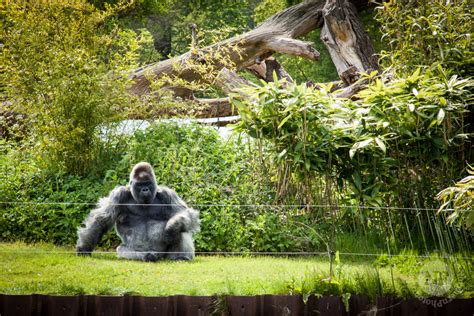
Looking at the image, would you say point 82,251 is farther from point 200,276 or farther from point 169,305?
point 169,305

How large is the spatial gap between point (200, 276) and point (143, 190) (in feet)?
4.12

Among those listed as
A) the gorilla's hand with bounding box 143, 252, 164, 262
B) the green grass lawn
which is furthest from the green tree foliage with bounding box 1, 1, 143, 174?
the gorilla's hand with bounding box 143, 252, 164, 262

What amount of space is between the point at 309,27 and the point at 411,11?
430cm

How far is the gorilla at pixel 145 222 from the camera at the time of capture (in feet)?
20.0

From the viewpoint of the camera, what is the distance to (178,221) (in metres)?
6.02

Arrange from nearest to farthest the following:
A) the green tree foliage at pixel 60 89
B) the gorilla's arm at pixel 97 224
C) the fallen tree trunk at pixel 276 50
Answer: the gorilla's arm at pixel 97 224 < the green tree foliage at pixel 60 89 < the fallen tree trunk at pixel 276 50

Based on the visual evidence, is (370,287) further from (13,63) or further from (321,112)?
(13,63)

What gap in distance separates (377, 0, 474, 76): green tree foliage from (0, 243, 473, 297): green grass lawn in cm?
176

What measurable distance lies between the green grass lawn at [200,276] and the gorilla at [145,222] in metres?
0.20

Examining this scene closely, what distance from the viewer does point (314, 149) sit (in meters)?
5.25

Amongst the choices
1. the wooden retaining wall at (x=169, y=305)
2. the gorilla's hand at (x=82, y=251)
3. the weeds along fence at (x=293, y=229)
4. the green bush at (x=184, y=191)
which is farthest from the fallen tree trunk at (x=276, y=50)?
the wooden retaining wall at (x=169, y=305)

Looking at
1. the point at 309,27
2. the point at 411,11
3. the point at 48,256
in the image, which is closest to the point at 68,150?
the point at 48,256

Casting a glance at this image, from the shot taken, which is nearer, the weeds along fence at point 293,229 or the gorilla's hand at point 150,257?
the weeds along fence at point 293,229

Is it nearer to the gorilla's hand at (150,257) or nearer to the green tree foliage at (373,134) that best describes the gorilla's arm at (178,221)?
the gorilla's hand at (150,257)
